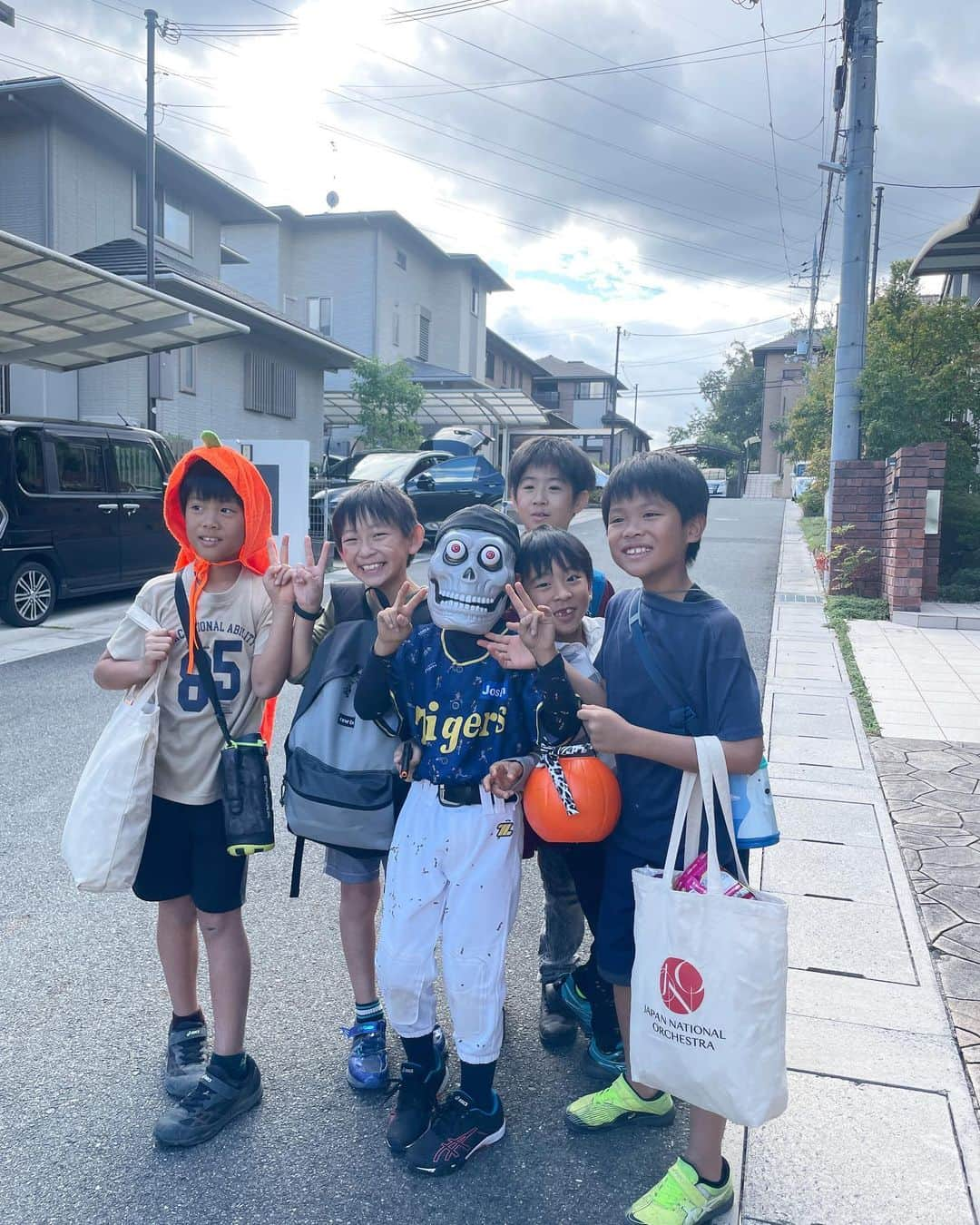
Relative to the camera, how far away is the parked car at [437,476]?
15961mm

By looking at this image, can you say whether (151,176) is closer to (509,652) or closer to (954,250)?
(954,250)

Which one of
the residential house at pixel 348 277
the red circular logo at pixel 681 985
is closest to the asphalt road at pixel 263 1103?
the red circular logo at pixel 681 985

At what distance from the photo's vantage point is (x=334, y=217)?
2895 cm

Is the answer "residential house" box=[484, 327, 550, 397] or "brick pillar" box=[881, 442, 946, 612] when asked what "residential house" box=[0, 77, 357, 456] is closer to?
"brick pillar" box=[881, 442, 946, 612]

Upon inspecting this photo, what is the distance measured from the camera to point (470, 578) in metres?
2.16

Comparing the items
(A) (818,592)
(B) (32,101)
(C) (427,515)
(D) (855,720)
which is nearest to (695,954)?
(D) (855,720)

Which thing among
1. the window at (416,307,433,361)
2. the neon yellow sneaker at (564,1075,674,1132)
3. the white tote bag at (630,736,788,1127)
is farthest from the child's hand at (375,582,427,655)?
the window at (416,307,433,361)

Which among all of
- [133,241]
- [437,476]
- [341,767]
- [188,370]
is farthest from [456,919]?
[188,370]

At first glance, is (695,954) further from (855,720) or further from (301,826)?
(855,720)

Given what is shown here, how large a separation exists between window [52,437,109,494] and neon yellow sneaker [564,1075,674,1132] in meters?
8.72

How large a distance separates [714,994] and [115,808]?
139 centimetres

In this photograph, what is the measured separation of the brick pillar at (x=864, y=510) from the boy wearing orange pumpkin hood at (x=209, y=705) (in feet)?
31.8

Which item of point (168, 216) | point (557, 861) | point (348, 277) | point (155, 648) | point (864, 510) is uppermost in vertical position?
point (348, 277)

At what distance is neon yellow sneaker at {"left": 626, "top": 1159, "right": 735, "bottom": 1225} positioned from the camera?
1983 millimetres
